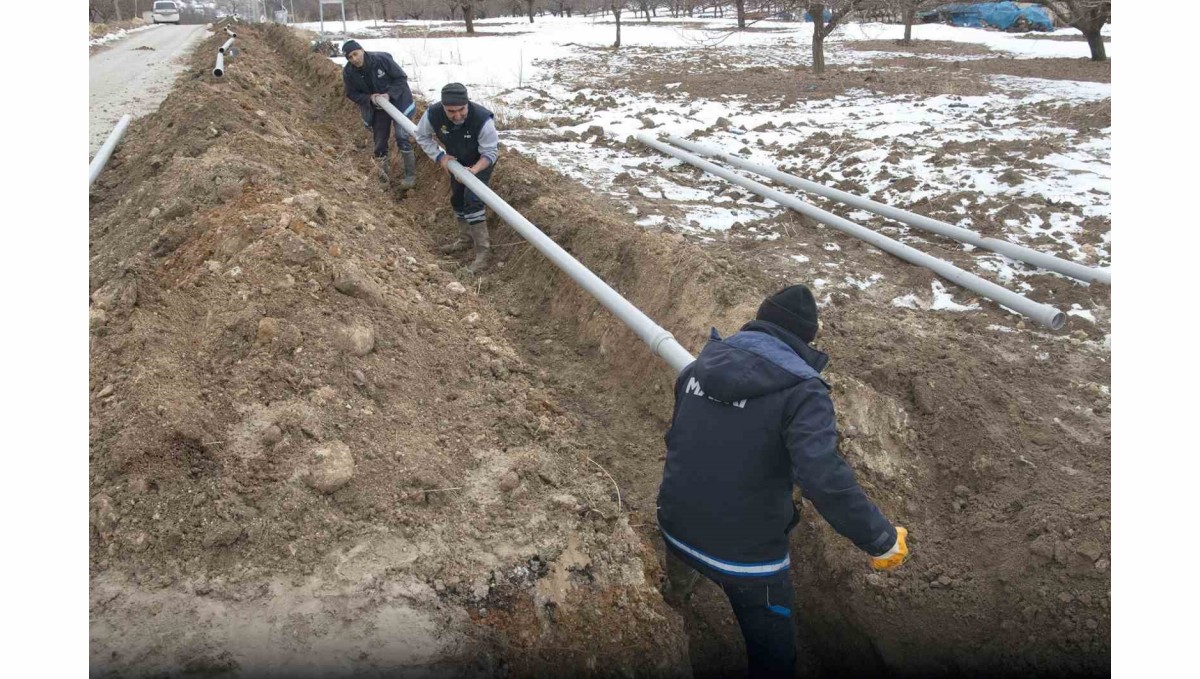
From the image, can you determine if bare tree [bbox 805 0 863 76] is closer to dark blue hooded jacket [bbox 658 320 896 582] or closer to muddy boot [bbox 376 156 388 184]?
muddy boot [bbox 376 156 388 184]

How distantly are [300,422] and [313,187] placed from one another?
12.3 feet

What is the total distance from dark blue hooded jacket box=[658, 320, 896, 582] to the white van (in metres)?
44.3

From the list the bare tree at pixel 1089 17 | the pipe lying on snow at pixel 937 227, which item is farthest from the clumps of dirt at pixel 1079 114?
the bare tree at pixel 1089 17

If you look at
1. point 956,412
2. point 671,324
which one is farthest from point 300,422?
point 956,412

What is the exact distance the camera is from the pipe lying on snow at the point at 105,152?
7.24 m

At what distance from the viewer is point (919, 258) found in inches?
219

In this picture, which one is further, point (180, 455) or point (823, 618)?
point (823, 618)

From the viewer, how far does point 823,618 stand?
352cm

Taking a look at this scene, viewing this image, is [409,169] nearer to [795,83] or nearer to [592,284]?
[592,284]

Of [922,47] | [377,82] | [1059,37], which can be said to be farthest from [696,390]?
[1059,37]

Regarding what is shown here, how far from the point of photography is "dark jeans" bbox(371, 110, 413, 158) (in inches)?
305

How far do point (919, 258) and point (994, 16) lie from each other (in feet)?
87.2

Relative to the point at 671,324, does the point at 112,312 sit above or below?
above

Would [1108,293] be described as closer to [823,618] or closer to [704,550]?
[823,618]
